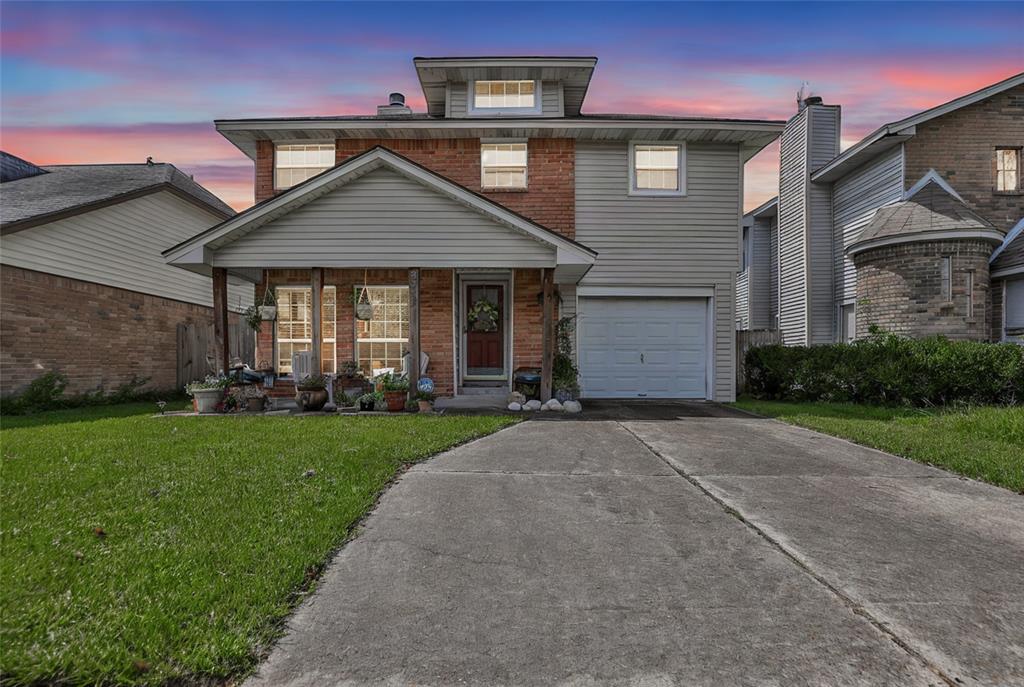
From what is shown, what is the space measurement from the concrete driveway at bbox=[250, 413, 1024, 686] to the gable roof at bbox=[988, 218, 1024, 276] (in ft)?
34.1

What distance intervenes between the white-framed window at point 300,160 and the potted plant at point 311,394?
522 cm

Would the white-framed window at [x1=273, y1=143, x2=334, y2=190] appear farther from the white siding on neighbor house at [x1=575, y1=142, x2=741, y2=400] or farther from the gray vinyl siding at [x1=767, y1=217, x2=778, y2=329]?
the gray vinyl siding at [x1=767, y1=217, x2=778, y2=329]

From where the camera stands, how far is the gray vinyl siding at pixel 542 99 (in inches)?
482

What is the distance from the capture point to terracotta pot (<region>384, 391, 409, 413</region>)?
907 cm

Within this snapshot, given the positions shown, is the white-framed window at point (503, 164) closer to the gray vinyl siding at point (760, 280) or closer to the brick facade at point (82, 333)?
the brick facade at point (82, 333)

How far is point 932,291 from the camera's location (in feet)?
39.5

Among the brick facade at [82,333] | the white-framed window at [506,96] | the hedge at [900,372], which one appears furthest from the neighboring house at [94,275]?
the hedge at [900,372]

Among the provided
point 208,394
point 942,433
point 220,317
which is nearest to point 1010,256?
point 942,433

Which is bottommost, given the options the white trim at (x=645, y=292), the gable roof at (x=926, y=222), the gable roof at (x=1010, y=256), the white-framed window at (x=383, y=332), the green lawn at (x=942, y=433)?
the green lawn at (x=942, y=433)

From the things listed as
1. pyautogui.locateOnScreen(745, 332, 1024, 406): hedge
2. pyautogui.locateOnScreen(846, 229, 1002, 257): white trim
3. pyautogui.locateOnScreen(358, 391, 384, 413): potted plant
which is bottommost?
pyautogui.locateOnScreen(358, 391, 384, 413): potted plant

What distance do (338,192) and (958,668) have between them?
9610mm

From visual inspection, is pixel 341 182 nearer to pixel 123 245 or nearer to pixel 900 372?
pixel 123 245

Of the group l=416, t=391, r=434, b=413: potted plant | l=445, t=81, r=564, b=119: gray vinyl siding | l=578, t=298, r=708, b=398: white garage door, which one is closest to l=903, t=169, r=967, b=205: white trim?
l=578, t=298, r=708, b=398: white garage door

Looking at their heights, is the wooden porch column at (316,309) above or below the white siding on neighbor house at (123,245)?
below
